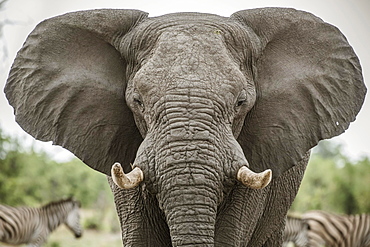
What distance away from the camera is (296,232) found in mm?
15516

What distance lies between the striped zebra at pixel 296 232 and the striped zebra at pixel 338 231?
14 centimetres

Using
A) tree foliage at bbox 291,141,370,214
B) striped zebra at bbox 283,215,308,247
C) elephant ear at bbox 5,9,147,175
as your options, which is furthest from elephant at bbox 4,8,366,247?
tree foliage at bbox 291,141,370,214

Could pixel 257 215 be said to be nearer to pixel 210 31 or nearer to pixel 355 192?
pixel 210 31

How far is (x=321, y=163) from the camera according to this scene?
124 feet

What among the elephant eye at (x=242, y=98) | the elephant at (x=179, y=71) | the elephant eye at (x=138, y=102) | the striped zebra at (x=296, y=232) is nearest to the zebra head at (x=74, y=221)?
the striped zebra at (x=296, y=232)

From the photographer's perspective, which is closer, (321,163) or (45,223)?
(45,223)

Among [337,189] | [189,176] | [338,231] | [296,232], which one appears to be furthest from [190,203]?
[337,189]

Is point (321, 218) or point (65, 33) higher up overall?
point (65, 33)

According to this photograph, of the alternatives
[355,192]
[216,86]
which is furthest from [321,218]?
[355,192]

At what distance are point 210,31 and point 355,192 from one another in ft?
81.8

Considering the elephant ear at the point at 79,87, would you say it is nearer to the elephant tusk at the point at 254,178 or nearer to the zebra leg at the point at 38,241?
the elephant tusk at the point at 254,178

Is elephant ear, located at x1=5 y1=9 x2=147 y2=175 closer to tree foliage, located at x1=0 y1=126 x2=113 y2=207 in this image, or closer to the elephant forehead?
the elephant forehead

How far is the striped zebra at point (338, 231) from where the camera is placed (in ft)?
51.6

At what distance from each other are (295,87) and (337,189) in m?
24.9
